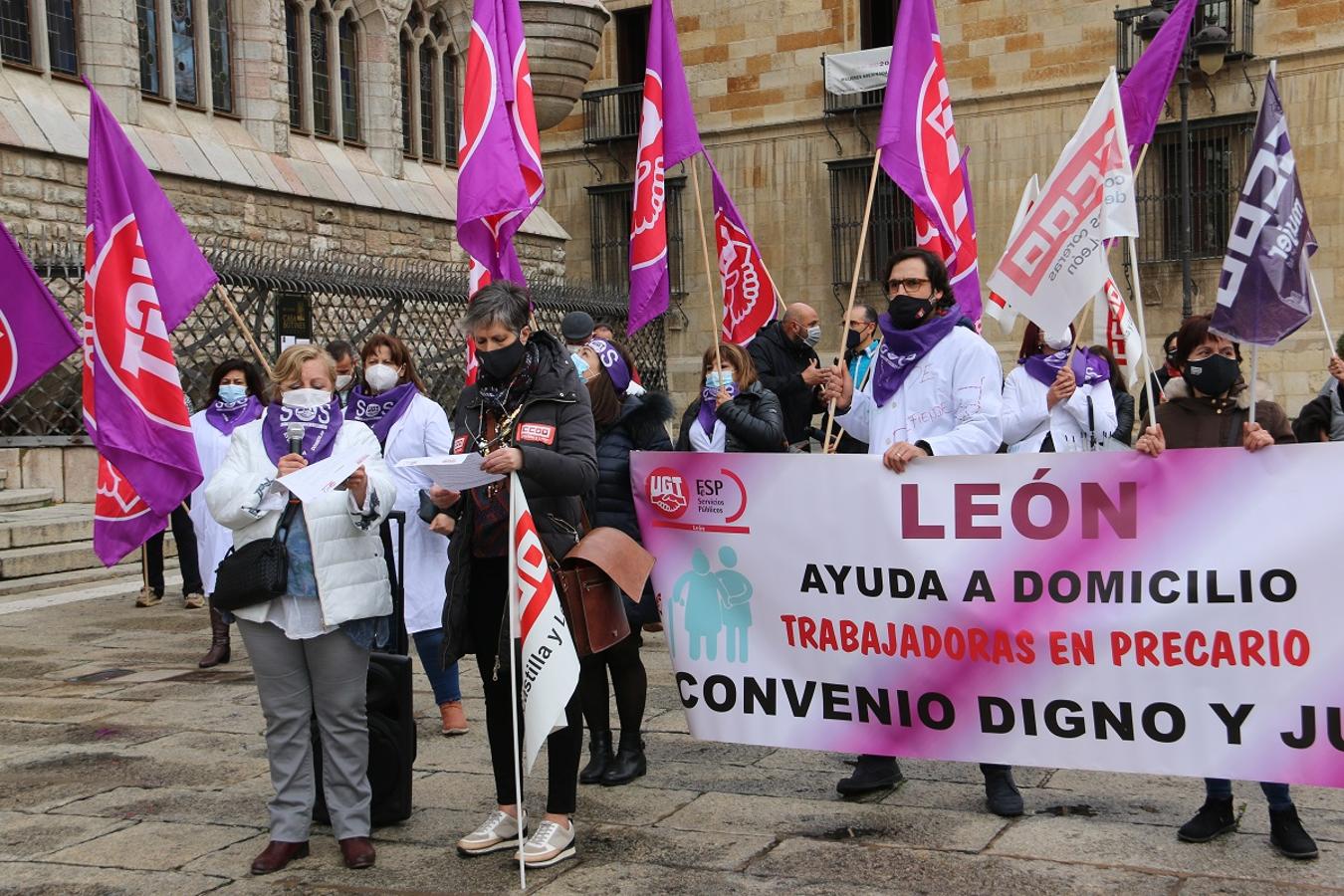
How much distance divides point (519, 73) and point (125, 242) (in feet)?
9.66

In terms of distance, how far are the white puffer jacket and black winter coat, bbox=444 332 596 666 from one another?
0.80 ft

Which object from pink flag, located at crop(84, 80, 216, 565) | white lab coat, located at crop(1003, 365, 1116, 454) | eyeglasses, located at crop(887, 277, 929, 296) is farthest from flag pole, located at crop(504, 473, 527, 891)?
white lab coat, located at crop(1003, 365, 1116, 454)

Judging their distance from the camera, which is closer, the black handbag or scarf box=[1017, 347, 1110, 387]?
the black handbag

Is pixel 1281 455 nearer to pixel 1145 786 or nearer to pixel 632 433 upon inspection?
pixel 1145 786

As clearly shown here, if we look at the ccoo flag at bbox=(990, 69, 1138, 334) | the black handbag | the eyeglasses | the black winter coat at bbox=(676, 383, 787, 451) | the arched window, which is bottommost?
the black handbag

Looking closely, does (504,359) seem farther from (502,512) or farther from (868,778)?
(868,778)

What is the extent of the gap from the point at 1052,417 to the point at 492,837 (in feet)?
13.5

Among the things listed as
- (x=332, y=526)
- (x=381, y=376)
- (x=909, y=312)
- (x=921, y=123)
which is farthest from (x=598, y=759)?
(x=921, y=123)

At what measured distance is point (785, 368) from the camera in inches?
359

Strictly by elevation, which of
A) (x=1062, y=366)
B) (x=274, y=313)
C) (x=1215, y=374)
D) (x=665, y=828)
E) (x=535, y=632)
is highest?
(x=274, y=313)

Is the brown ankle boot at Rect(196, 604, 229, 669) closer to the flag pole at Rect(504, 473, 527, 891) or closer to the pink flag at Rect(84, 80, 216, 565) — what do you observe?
the pink flag at Rect(84, 80, 216, 565)

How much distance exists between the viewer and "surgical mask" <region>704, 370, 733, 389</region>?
24.2ft

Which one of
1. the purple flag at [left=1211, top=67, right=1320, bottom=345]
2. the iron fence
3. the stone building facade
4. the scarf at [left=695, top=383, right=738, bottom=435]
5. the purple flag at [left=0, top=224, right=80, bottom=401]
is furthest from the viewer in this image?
the stone building facade

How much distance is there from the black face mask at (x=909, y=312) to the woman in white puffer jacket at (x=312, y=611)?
192 centimetres
